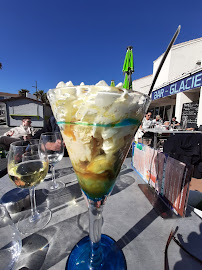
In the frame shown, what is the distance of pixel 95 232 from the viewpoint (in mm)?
493

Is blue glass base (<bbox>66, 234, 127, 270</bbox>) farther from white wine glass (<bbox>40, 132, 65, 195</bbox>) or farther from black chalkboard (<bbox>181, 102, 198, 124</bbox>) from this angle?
black chalkboard (<bbox>181, 102, 198, 124</bbox>)

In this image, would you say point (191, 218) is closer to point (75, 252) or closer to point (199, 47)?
point (75, 252)

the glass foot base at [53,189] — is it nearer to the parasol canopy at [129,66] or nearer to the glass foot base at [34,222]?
the glass foot base at [34,222]

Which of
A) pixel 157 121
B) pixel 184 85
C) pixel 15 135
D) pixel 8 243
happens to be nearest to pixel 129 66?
pixel 8 243

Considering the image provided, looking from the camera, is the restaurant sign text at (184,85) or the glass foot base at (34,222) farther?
the restaurant sign text at (184,85)

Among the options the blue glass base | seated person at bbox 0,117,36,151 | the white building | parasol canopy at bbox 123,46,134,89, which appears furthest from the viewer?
the white building

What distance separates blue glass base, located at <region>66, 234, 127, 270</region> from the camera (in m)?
0.47

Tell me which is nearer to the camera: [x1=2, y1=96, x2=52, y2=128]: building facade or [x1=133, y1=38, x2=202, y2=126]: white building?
[x1=133, y1=38, x2=202, y2=126]: white building

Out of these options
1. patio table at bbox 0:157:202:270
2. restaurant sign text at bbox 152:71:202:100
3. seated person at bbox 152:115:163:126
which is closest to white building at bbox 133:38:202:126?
restaurant sign text at bbox 152:71:202:100

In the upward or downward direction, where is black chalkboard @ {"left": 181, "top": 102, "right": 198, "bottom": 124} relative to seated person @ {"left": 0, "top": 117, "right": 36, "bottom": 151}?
upward

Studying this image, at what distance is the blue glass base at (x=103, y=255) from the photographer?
0.47 meters

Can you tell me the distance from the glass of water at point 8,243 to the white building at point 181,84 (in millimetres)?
4284

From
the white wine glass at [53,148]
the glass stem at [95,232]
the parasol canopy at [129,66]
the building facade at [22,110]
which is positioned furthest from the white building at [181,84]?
the building facade at [22,110]

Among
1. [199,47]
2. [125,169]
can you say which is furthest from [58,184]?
[199,47]
